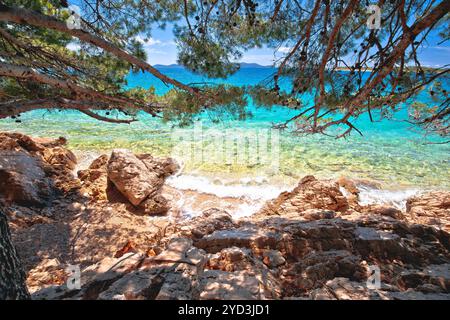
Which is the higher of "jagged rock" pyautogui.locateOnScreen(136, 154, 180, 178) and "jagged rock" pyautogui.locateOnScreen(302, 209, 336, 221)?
"jagged rock" pyautogui.locateOnScreen(136, 154, 180, 178)

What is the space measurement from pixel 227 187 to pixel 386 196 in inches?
193

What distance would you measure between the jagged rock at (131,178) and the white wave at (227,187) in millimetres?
1111

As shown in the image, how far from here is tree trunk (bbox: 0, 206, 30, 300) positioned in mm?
1533

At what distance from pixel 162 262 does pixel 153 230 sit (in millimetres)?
2871

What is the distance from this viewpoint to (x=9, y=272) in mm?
1611

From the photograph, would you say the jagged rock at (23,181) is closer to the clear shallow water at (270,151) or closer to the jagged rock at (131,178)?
the jagged rock at (131,178)

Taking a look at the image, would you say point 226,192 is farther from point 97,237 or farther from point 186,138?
point 186,138

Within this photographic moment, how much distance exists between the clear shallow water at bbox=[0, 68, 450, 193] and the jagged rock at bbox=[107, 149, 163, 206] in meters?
1.79

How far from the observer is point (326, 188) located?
5668 millimetres

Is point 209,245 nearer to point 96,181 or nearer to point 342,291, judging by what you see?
point 342,291

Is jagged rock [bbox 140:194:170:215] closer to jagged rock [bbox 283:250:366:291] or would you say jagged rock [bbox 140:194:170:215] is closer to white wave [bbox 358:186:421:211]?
jagged rock [bbox 283:250:366:291]

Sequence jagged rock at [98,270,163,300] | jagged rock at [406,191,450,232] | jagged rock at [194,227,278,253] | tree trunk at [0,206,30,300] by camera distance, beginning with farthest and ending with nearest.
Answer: jagged rock at [406,191,450,232], jagged rock at [194,227,278,253], jagged rock at [98,270,163,300], tree trunk at [0,206,30,300]

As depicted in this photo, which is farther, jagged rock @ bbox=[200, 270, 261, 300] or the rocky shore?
the rocky shore

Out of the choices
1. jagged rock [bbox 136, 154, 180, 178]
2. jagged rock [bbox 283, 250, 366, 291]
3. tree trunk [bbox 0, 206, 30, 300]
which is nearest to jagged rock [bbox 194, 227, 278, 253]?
jagged rock [bbox 283, 250, 366, 291]
